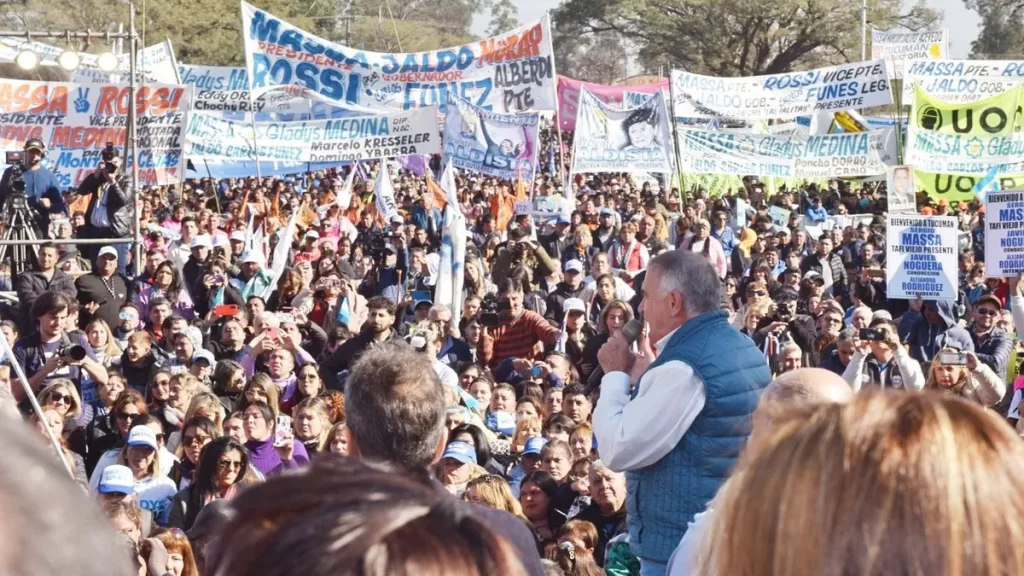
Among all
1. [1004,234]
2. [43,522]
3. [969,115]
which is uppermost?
[969,115]

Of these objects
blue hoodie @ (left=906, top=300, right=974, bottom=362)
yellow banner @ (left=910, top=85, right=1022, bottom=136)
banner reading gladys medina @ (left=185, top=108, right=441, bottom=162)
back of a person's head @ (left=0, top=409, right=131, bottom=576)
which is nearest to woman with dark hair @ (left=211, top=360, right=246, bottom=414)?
blue hoodie @ (left=906, top=300, right=974, bottom=362)

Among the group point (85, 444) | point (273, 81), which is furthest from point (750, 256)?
point (85, 444)

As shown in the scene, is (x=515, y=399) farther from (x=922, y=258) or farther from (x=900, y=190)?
(x=900, y=190)

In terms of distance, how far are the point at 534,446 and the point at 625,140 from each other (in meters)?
10.6

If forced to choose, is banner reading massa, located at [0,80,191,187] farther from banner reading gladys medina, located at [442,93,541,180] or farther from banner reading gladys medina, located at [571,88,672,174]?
banner reading gladys medina, located at [571,88,672,174]

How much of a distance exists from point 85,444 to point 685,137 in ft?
36.3

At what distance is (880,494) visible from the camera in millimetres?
1357

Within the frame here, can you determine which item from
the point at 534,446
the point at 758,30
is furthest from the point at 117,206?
the point at 758,30

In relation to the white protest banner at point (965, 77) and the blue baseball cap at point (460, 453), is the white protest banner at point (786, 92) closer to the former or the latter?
the white protest banner at point (965, 77)

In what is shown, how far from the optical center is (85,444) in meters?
7.41

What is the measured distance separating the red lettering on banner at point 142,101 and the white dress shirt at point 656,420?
961cm

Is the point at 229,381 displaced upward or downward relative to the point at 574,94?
downward

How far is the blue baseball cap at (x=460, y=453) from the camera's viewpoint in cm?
582

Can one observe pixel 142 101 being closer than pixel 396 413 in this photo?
No
